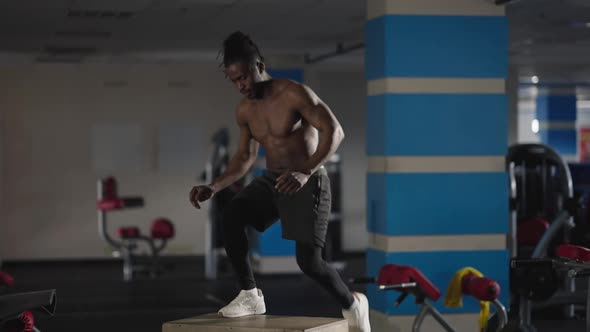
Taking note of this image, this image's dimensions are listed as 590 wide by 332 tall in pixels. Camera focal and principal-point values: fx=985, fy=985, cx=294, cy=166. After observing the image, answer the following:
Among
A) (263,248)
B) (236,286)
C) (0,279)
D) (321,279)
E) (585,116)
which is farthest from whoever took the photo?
(585,116)

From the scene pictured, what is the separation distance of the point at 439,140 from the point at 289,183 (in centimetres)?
233

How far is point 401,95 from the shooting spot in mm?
6039

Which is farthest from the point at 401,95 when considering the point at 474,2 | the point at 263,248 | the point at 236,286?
the point at 263,248

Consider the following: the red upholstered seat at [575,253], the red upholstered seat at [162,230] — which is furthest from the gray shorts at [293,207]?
the red upholstered seat at [162,230]

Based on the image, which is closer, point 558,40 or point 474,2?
point 474,2

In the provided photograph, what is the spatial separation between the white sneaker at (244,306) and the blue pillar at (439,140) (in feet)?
5.59

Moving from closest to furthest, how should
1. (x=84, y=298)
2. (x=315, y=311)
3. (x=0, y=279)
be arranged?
(x=0, y=279) < (x=315, y=311) < (x=84, y=298)

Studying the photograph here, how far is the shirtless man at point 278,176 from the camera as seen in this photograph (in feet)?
14.0

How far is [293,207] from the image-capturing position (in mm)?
4336

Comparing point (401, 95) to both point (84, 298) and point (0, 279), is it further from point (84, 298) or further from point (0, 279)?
point (84, 298)

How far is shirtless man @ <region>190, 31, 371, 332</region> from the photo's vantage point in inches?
168

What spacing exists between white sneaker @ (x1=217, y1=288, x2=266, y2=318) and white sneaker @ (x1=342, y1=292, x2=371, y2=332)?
40cm

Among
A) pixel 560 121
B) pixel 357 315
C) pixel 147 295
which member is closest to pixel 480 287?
pixel 357 315

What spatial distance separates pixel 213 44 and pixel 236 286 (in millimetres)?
2958
